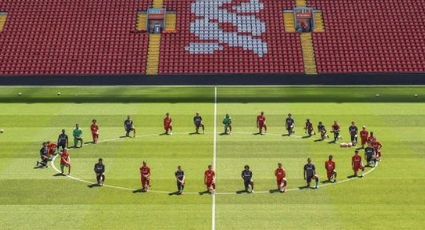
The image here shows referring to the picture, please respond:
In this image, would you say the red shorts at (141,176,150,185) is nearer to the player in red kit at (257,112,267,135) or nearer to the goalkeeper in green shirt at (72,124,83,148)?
the goalkeeper in green shirt at (72,124,83,148)

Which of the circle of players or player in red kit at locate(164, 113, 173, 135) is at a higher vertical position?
player in red kit at locate(164, 113, 173, 135)

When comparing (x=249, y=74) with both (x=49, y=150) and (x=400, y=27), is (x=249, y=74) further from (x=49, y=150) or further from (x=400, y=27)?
(x=49, y=150)

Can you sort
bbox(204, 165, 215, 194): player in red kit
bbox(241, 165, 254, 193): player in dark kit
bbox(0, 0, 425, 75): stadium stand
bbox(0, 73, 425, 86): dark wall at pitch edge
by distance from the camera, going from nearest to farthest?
bbox(204, 165, 215, 194): player in red kit
bbox(241, 165, 254, 193): player in dark kit
bbox(0, 73, 425, 86): dark wall at pitch edge
bbox(0, 0, 425, 75): stadium stand

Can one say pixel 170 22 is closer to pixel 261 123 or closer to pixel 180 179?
pixel 261 123

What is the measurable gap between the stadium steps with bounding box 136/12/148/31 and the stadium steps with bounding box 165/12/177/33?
201cm

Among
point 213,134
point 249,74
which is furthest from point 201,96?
point 213,134

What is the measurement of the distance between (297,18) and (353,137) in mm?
31725

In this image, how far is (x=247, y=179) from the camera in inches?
1101

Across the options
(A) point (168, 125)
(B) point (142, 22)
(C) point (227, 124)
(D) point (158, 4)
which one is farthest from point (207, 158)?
(D) point (158, 4)

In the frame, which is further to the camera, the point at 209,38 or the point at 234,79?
the point at 209,38

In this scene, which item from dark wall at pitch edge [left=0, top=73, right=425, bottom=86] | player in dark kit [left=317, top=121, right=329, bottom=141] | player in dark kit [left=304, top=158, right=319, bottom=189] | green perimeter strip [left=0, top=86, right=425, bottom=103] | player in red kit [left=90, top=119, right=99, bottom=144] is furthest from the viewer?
dark wall at pitch edge [left=0, top=73, right=425, bottom=86]

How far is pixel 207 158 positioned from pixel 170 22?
1365 inches

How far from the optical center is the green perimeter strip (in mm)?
50000

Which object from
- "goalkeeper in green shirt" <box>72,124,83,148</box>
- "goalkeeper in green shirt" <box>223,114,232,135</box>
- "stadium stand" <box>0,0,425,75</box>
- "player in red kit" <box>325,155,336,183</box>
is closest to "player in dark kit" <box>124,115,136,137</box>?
"goalkeeper in green shirt" <box>72,124,83,148</box>
